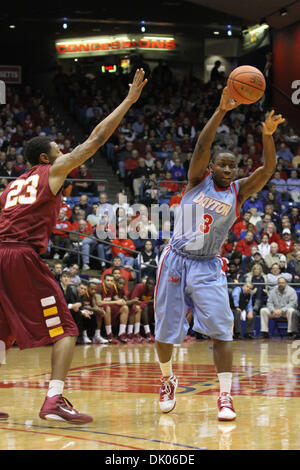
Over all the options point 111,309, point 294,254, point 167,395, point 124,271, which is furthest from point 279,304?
point 167,395

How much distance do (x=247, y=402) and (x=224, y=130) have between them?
661 inches

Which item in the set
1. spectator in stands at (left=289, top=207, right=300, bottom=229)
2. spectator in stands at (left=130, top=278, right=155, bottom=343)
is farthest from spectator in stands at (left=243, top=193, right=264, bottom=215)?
spectator in stands at (left=130, top=278, right=155, bottom=343)

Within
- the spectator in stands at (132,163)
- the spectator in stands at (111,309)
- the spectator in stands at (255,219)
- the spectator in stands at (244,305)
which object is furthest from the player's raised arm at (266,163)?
the spectator in stands at (132,163)

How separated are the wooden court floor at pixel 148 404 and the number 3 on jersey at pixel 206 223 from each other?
1329 mm

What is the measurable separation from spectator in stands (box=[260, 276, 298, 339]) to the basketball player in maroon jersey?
9438 millimetres

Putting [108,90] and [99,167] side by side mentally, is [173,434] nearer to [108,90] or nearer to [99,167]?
[99,167]

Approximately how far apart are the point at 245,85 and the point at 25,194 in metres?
1.93

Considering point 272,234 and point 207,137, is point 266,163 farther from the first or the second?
point 272,234

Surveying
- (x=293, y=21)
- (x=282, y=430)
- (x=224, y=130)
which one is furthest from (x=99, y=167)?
(x=282, y=430)

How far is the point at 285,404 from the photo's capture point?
18.3 ft

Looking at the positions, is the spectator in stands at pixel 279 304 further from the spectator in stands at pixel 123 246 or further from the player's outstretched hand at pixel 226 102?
the player's outstretched hand at pixel 226 102

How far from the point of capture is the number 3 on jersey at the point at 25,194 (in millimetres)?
4762

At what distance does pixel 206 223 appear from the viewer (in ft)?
17.2

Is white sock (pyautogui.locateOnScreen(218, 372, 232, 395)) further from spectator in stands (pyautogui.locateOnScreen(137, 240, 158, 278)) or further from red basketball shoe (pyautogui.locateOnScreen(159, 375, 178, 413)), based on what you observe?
spectator in stands (pyautogui.locateOnScreen(137, 240, 158, 278))
